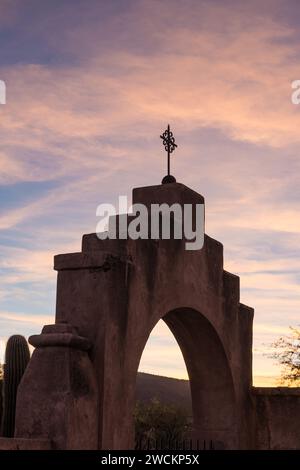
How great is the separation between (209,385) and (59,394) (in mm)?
5285

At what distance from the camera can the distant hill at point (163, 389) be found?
78.2m

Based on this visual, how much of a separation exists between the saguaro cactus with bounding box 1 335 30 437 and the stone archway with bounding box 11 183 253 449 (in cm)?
143

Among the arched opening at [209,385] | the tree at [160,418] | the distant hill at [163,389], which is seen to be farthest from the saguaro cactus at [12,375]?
the distant hill at [163,389]

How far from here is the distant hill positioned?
3078 inches

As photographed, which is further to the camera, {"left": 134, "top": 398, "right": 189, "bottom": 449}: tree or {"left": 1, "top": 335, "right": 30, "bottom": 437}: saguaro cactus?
{"left": 134, "top": 398, "right": 189, "bottom": 449}: tree

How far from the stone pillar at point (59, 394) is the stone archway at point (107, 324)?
0.01 meters

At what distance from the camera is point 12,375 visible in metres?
9.88

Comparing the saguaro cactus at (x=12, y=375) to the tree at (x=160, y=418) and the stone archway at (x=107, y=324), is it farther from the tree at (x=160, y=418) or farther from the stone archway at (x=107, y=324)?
the tree at (x=160, y=418)

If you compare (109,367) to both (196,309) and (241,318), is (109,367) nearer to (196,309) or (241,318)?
(196,309)

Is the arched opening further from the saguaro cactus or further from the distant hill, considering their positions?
the distant hill

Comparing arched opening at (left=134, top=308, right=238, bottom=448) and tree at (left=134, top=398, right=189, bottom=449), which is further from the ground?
tree at (left=134, top=398, right=189, bottom=449)

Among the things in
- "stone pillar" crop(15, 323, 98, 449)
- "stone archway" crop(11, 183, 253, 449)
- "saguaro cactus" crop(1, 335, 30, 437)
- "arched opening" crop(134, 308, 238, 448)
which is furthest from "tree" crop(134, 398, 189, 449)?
"stone pillar" crop(15, 323, 98, 449)

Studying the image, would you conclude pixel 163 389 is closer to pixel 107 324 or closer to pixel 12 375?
pixel 12 375

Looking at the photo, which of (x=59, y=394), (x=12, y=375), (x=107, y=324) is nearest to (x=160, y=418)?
(x=12, y=375)
